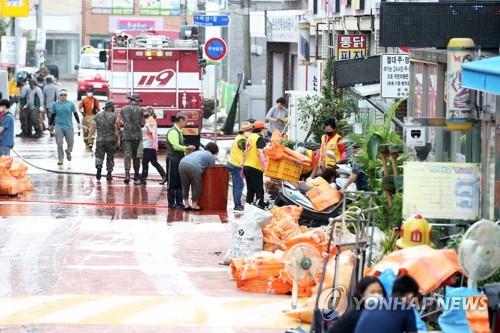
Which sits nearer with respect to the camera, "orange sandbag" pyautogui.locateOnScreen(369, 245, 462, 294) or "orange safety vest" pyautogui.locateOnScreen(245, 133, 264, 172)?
"orange sandbag" pyautogui.locateOnScreen(369, 245, 462, 294)

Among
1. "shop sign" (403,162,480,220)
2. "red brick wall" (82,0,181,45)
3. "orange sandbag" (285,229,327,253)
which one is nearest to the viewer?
"shop sign" (403,162,480,220)

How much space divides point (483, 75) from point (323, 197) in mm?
6730

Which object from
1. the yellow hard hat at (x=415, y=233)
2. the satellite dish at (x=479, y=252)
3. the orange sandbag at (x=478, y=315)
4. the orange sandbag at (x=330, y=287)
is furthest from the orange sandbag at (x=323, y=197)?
the orange sandbag at (x=478, y=315)

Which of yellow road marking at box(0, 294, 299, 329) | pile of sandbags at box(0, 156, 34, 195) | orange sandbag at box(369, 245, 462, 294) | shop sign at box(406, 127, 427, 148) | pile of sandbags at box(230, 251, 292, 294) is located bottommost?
yellow road marking at box(0, 294, 299, 329)

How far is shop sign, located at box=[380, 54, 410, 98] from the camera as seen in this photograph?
1903 cm

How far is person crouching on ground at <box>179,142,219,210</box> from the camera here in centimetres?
2158

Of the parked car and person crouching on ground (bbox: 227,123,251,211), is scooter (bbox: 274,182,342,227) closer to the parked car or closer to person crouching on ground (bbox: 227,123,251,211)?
person crouching on ground (bbox: 227,123,251,211)

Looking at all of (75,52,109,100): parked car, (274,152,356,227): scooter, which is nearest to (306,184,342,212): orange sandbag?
(274,152,356,227): scooter

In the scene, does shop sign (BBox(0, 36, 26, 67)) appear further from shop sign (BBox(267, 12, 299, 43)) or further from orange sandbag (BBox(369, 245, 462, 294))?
orange sandbag (BBox(369, 245, 462, 294))

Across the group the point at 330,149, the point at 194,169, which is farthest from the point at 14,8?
the point at 330,149

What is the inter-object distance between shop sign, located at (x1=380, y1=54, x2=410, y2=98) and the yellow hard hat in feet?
21.1

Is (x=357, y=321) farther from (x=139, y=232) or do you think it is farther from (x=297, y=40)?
→ (x=297, y=40)

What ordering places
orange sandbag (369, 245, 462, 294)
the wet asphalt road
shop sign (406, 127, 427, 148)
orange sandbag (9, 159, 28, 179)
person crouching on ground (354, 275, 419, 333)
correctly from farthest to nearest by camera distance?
orange sandbag (9, 159, 28, 179) → shop sign (406, 127, 427, 148) → the wet asphalt road → orange sandbag (369, 245, 462, 294) → person crouching on ground (354, 275, 419, 333)

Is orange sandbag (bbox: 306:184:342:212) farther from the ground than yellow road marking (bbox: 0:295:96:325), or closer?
farther from the ground
